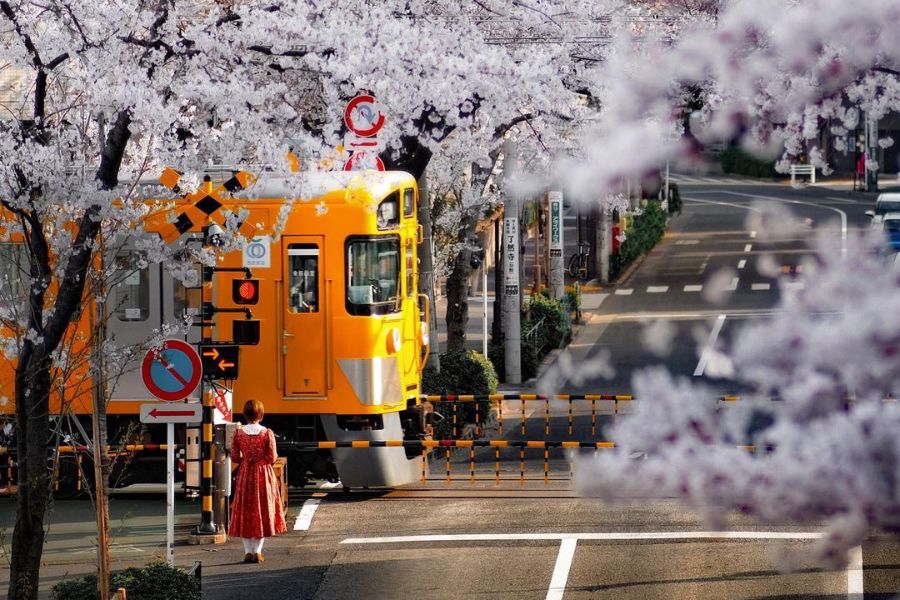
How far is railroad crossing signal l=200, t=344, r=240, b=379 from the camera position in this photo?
15.4 meters

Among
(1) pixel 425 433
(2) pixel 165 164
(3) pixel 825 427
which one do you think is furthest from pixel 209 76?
(3) pixel 825 427

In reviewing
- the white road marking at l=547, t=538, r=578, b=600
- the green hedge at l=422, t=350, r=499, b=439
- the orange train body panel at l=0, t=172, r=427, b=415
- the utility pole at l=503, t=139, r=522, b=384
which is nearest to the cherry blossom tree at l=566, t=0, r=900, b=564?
the white road marking at l=547, t=538, r=578, b=600

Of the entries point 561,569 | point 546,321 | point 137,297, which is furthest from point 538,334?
point 561,569

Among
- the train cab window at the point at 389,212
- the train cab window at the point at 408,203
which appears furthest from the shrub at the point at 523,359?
the train cab window at the point at 389,212

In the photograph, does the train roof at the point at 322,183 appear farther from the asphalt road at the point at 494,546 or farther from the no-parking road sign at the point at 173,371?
the asphalt road at the point at 494,546

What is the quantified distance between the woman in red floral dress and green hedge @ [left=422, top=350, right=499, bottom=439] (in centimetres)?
731

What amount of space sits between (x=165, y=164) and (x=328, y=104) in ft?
14.4

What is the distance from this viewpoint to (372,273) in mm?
17266

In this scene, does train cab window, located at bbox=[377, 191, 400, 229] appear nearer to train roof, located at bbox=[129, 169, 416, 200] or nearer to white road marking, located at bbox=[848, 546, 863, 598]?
train roof, located at bbox=[129, 169, 416, 200]

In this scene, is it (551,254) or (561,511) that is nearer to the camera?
(561,511)

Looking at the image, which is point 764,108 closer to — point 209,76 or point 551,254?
point 209,76

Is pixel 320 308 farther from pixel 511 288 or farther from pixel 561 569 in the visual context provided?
pixel 511 288

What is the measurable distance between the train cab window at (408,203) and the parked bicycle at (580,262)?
24.2 meters

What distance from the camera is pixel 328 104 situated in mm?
16891
